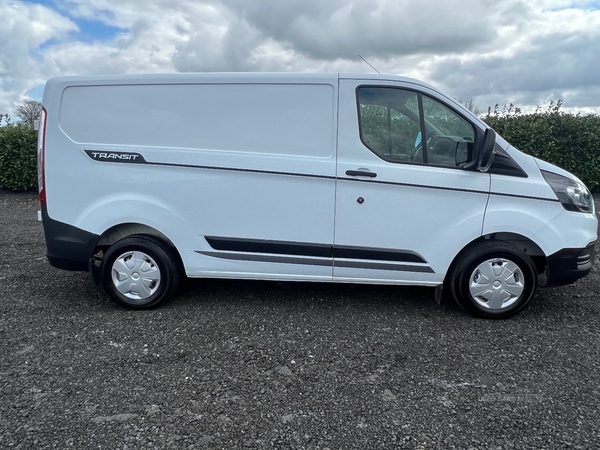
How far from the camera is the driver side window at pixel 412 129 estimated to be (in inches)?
143

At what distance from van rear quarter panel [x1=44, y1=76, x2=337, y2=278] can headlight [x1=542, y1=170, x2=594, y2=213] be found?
5.97 ft

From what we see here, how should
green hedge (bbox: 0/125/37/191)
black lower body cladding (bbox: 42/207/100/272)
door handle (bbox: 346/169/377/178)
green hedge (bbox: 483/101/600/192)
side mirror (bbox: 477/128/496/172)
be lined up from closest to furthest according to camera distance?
side mirror (bbox: 477/128/496/172)
door handle (bbox: 346/169/377/178)
black lower body cladding (bbox: 42/207/100/272)
green hedge (bbox: 483/101/600/192)
green hedge (bbox: 0/125/37/191)

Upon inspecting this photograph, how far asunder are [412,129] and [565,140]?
21.2ft

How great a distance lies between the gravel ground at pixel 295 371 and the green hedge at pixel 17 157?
6.19m

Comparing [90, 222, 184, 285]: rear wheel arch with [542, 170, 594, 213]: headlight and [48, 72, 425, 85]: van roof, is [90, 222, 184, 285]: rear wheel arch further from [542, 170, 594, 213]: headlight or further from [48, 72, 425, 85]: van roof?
[542, 170, 594, 213]: headlight

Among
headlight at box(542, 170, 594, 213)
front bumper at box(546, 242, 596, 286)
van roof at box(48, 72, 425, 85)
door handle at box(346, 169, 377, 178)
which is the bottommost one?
front bumper at box(546, 242, 596, 286)

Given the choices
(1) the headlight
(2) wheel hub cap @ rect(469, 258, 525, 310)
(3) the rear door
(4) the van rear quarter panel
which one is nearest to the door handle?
(3) the rear door

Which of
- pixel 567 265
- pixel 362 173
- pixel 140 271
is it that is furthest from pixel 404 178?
pixel 140 271

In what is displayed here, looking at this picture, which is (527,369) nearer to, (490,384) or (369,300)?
(490,384)

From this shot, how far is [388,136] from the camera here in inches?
144

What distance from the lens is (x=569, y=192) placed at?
3.68 metres

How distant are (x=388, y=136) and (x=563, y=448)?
2406 mm

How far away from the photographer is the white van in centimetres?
364

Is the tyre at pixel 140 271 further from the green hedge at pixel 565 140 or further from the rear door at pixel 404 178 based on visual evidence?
the green hedge at pixel 565 140
